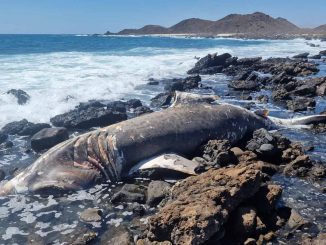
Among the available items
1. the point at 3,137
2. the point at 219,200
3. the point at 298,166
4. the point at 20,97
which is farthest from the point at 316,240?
the point at 20,97

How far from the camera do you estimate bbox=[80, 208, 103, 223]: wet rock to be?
21.6 feet

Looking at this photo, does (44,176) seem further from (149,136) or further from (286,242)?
(286,242)

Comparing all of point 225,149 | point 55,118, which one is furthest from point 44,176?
point 55,118

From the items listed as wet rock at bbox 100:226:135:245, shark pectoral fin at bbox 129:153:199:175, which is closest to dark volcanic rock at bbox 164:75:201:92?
shark pectoral fin at bbox 129:153:199:175

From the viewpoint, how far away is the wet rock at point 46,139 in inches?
407

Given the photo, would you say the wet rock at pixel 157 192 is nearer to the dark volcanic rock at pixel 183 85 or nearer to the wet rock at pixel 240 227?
the wet rock at pixel 240 227

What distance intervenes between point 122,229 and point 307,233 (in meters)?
2.64

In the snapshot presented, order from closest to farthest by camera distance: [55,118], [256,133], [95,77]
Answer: [256,133], [55,118], [95,77]

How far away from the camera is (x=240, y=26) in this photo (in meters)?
172

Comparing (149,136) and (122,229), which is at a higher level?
(149,136)

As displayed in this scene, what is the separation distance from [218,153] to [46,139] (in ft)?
14.7

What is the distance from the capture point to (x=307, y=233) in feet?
19.0

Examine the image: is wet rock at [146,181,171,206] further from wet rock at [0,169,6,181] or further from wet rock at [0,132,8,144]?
wet rock at [0,132,8,144]

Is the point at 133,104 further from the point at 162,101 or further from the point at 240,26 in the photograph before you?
the point at 240,26
